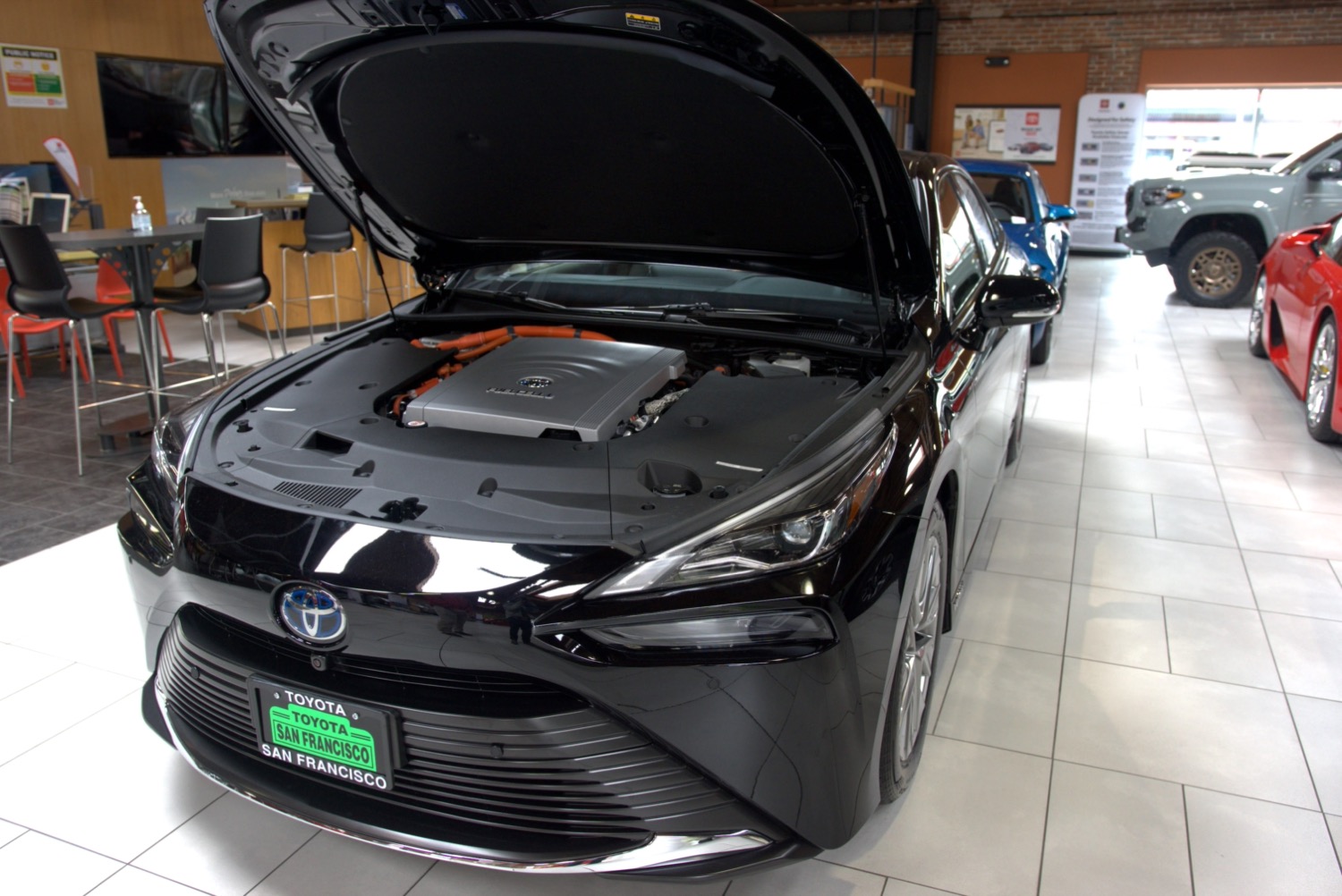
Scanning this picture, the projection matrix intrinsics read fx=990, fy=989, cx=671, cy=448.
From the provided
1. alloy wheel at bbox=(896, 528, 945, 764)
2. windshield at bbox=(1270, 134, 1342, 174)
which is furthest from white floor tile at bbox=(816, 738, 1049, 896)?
windshield at bbox=(1270, 134, 1342, 174)

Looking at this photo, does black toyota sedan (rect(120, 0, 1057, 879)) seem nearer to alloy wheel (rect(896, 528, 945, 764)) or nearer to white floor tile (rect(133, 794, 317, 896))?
alloy wheel (rect(896, 528, 945, 764))

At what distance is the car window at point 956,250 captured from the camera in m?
2.40

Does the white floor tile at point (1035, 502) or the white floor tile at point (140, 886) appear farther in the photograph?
the white floor tile at point (1035, 502)

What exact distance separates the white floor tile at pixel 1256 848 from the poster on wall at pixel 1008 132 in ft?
41.0

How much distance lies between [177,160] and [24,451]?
5792mm

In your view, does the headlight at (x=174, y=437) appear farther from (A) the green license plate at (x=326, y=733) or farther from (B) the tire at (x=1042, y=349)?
(B) the tire at (x=1042, y=349)

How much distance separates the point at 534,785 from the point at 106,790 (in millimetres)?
1230

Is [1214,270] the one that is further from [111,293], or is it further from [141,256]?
[111,293]

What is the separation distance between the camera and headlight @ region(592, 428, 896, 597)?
1.45 m

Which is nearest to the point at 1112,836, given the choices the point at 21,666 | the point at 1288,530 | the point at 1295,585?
the point at 1295,585

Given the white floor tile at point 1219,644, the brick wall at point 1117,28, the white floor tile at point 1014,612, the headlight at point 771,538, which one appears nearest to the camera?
the headlight at point 771,538

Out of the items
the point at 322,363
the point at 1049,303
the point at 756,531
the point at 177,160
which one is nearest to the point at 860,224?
the point at 1049,303

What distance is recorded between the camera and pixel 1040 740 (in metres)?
2.30

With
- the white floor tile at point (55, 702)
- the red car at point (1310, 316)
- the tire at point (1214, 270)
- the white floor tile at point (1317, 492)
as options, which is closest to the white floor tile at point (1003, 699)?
the white floor tile at point (1317, 492)
